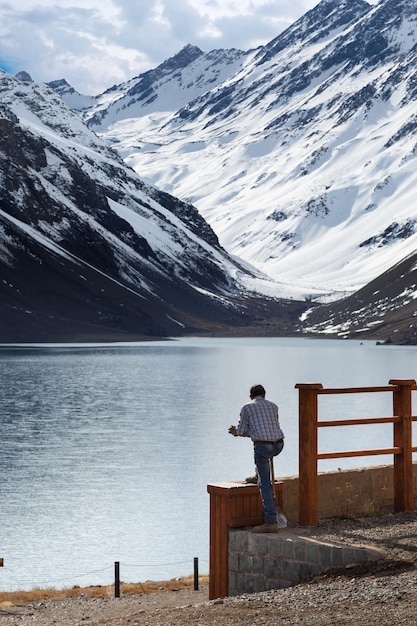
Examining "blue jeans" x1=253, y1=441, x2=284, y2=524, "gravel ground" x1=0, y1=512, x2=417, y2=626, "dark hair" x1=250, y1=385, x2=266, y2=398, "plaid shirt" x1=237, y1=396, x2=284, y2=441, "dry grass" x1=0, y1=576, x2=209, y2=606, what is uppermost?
"dark hair" x1=250, y1=385, x2=266, y2=398

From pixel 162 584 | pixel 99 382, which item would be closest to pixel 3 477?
pixel 162 584

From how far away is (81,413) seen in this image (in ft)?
320

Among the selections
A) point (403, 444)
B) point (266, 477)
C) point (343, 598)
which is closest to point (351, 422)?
point (403, 444)

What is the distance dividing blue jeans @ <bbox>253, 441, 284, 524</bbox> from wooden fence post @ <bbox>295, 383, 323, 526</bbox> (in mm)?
875

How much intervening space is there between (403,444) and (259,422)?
3.62 metres

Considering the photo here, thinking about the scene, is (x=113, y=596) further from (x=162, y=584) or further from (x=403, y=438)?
(x=403, y=438)

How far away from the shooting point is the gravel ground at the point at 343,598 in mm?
14562

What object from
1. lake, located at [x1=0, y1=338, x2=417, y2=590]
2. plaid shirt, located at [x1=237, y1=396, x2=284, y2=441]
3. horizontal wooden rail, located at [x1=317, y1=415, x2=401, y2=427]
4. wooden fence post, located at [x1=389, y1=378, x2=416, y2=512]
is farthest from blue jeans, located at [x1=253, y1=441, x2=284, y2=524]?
lake, located at [x1=0, y1=338, x2=417, y2=590]

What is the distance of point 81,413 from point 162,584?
6709 cm

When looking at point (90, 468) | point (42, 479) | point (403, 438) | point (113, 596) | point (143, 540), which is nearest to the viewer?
point (403, 438)

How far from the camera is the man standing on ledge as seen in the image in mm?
19047

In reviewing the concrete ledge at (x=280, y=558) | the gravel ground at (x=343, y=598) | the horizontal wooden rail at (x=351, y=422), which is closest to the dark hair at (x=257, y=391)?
the horizontal wooden rail at (x=351, y=422)

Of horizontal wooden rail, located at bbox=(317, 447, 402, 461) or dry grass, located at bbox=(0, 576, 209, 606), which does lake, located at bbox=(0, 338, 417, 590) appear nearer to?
dry grass, located at bbox=(0, 576, 209, 606)

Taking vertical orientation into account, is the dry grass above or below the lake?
below
